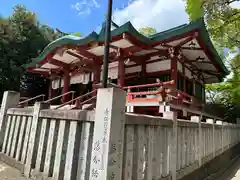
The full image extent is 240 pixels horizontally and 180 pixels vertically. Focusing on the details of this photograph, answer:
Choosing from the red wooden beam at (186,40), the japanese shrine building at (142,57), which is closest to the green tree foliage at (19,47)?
the japanese shrine building at (142,57)

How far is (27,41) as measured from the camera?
18234 mm

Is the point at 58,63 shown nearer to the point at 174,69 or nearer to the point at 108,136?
the point at 174,69

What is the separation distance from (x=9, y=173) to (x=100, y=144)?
238 cm

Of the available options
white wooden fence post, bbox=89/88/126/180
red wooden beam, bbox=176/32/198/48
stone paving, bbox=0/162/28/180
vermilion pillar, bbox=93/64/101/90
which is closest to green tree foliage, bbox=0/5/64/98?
vermilion pillar, bbox=93/64/101/90

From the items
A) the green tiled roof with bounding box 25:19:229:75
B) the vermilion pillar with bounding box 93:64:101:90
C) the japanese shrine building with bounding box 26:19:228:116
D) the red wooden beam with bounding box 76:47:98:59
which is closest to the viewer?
the green tiled roof with bounding box 25:19:229:75

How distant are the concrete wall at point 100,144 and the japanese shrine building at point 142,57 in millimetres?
4302

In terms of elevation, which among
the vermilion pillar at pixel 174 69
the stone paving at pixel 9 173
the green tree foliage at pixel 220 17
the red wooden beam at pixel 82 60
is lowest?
the stone paving at pixel 9 173

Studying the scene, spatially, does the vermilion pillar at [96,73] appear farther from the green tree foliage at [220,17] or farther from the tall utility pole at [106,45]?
the tall utility pole at [106,45]

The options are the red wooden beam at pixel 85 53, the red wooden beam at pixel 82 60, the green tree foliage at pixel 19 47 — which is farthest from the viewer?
the green tree foliage at pixel 19 47

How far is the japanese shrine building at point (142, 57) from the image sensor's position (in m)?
8.63

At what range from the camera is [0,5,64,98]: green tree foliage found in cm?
1603

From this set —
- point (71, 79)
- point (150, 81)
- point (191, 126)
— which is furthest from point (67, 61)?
point (191, 126)

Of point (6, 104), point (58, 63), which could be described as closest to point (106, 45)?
point (6, 104)

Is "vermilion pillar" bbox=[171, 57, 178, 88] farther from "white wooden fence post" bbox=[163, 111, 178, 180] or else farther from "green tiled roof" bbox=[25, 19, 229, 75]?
"white wooden fence post" bbox=[163, 111, 178, 180]
